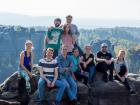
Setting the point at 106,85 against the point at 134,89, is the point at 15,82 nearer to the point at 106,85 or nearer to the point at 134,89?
the point at 106,85

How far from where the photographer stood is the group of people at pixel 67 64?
16.0 m

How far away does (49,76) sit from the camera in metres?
16.1

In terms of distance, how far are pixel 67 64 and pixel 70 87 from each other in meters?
0.91

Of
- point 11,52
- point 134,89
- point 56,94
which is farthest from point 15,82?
point 11,52

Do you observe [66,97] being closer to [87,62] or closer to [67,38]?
[87,62]

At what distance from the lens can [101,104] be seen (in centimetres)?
1820

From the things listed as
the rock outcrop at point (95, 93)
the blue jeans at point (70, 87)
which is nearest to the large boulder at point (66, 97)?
the rock outcrop at point (95, 93)

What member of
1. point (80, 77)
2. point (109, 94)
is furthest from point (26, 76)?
point (109, 94)

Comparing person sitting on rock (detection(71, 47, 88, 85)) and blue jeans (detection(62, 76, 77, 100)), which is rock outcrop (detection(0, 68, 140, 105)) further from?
blue jeans (detection(62, 76, 77, 100))

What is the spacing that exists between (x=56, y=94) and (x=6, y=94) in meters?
2.47

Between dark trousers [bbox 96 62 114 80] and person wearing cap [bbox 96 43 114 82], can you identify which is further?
dark trousers [bbox 96 62 114 80]

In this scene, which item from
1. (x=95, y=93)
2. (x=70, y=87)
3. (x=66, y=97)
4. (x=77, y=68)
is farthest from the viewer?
(x=95, y=93)

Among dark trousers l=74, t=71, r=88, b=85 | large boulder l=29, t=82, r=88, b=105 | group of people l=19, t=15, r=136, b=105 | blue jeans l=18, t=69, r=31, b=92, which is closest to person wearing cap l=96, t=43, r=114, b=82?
group of people l=19, t=15, r=136, b=105

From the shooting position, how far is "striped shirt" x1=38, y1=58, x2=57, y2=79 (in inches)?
631
